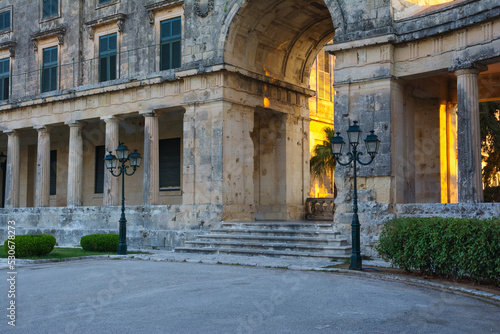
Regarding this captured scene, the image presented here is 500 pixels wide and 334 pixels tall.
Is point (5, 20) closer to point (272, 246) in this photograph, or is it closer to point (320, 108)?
point (320, 108)

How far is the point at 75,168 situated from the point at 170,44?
682 cm

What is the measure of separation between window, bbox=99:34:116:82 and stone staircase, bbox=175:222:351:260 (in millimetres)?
8565

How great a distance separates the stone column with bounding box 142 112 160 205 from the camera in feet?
72.0

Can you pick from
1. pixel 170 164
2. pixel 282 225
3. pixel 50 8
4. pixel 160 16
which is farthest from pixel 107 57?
pixel 282 225

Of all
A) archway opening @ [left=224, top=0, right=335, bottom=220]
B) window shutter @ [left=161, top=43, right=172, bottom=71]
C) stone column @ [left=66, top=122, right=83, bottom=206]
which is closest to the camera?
archway opening @ [left=224, top=0, right=335, bottom=220]

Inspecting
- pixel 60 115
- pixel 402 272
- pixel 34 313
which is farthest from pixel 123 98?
pixel 34 313

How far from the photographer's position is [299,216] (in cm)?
2327

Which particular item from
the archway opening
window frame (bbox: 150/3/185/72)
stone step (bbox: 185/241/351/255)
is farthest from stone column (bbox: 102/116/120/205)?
the archway opening

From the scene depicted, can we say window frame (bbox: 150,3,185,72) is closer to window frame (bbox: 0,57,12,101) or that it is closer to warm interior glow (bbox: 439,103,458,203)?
window frame (bbox: 0,57,12,101)

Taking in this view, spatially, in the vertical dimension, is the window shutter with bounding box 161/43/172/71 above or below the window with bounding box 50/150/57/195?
above

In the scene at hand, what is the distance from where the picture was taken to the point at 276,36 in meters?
22.2

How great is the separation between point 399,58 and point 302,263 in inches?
257

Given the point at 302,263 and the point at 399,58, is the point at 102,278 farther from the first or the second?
the point at 399,58

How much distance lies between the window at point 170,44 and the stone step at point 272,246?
7.01 m
